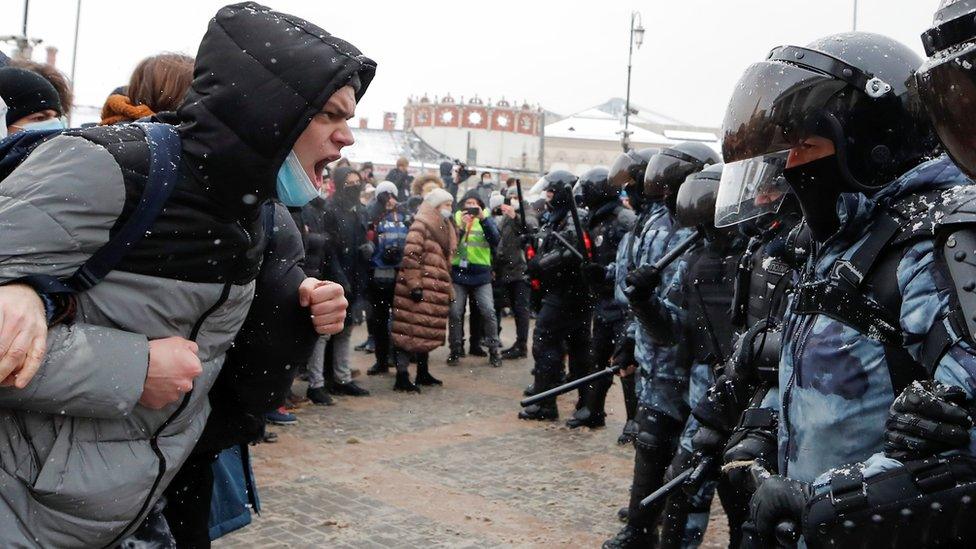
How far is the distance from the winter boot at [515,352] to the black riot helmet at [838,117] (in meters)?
9.43

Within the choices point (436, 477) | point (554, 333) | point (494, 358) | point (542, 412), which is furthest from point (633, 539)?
point (494, 358)

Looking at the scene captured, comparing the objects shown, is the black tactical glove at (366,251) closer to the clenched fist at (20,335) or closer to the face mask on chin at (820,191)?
the face mask on chin at (820,191)

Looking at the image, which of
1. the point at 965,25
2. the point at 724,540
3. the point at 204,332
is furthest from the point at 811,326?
the point at 724,540

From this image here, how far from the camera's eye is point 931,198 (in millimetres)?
2178

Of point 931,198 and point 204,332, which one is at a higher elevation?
point 931,198

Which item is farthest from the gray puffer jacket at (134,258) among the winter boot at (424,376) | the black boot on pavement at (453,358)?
the black boot on pavement at (453,358)

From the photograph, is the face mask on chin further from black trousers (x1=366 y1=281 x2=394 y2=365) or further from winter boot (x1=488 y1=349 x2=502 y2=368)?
winter boot (x1=488 y1=349 x2=502 y2=368)

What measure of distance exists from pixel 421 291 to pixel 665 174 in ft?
13.7

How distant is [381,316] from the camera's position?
403 inches

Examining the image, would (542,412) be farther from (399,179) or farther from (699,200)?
(399,179)

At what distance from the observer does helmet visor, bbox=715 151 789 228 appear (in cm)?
299

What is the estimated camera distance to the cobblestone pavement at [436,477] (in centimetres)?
536

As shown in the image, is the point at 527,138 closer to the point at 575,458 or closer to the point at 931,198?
the point at 575,458

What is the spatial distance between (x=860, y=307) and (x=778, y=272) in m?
1.38
